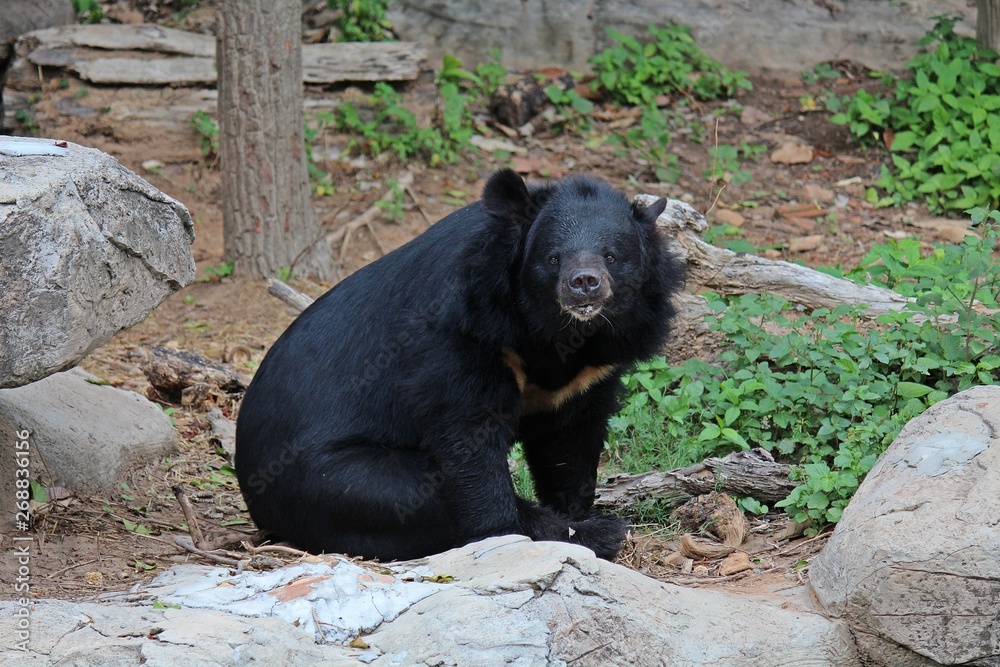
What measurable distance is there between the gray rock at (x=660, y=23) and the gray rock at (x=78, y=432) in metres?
6.32

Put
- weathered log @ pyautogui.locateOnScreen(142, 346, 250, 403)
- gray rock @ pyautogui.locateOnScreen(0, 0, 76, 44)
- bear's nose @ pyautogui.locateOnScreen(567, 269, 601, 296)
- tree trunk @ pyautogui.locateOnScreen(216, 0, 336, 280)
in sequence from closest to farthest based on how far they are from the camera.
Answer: bear's nose @ pyautogui.locateOnScreen(567, 269, 601, 296)
weathered log @ pyautogui.locateOnScreen(142, 346, 250, 403)
tree trunk @ pyautogui.locateOnScreen(216, 0, 336, 280)
gray rock @ pyautogui.locateOnScreen(0, 0, 76, 44)

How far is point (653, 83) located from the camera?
993 cm

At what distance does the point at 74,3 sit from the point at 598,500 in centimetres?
795

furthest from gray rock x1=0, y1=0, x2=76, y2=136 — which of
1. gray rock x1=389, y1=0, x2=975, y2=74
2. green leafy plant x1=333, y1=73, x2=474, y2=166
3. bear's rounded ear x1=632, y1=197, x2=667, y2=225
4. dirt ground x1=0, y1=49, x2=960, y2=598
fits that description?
bear's rounded ear x1=632, y1=197, x2=667, y2=225

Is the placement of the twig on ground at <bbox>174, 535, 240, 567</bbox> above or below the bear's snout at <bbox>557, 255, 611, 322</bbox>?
below

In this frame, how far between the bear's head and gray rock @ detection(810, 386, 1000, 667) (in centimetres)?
106

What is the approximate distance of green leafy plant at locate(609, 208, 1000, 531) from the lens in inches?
160

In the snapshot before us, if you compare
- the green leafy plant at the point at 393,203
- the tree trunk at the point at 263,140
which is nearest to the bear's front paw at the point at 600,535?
the tree trunk at the point at 263,140

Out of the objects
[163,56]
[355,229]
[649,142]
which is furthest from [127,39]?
[649,142]

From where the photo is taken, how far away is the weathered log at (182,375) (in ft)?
18.0

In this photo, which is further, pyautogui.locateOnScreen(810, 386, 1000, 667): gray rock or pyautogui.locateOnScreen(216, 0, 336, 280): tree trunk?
pyautogui.locateOnScreen(216, 0, 336, 280): tree trunk

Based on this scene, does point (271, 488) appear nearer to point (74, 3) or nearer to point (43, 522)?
point (43, 522)

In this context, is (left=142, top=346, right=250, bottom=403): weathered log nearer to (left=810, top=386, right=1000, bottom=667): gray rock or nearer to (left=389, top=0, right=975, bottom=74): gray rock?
(left=810, top=386, right=1000, bottom=667): gray rock

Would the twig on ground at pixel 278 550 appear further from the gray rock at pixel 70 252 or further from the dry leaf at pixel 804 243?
the dry leaf at pixel 804 243
